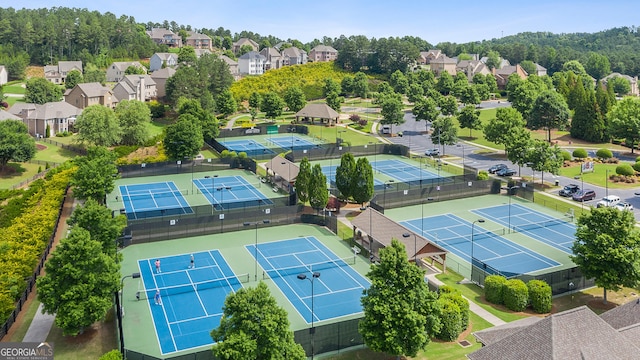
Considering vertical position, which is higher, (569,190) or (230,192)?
(569,190)

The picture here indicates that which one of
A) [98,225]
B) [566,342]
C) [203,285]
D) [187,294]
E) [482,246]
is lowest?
[187,294]

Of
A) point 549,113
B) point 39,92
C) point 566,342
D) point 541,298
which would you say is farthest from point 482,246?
point 39,92

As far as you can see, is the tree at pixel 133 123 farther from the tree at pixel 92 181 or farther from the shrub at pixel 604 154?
the shrub at pixel 604 154

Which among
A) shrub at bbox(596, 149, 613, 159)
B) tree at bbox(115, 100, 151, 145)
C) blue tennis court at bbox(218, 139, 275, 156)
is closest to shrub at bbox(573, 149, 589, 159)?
shrub at bbox(596, 149, 613, 159)

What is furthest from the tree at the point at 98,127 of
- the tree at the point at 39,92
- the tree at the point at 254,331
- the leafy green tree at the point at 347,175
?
the tree at the point at 254,331

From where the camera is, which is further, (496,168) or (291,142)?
(291,142)

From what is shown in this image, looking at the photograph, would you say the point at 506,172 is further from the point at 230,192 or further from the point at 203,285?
the point at 203,285

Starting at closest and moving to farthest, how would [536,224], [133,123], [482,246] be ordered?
[482,246] → [536,224] → [133,123]

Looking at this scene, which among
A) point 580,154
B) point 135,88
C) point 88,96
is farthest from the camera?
point 135,88
